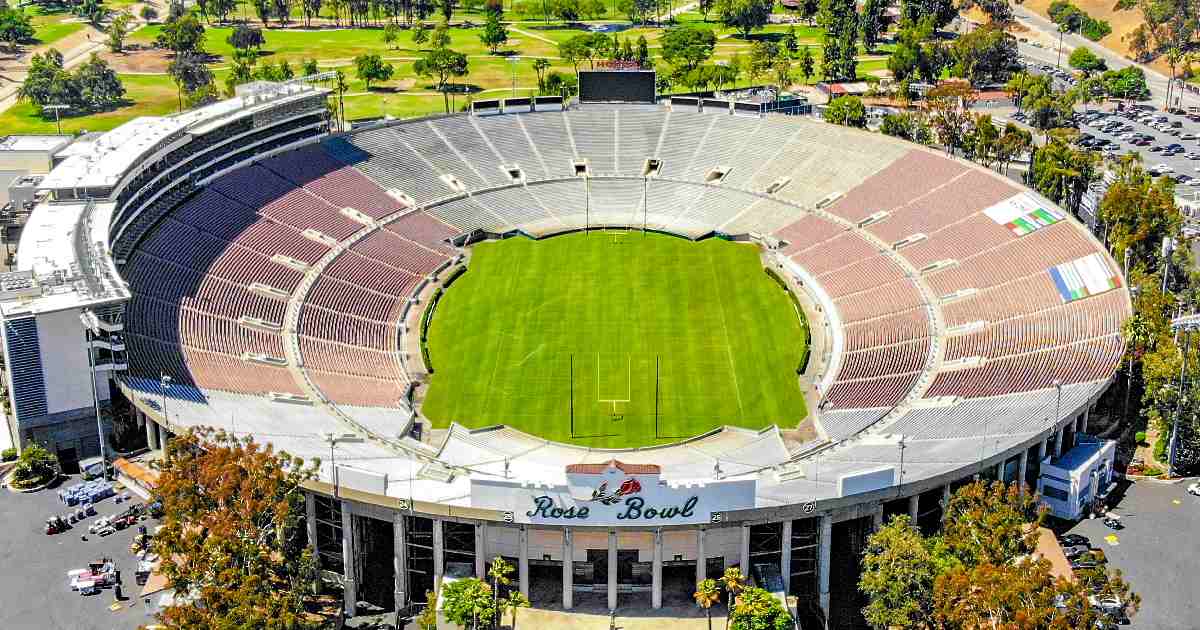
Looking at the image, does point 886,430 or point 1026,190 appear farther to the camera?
point 1026,190

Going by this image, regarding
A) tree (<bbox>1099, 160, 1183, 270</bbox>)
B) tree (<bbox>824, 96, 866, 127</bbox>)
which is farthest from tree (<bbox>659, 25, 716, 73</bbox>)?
tree (<bbox>1099, 160, 1183, 270</bbox>)

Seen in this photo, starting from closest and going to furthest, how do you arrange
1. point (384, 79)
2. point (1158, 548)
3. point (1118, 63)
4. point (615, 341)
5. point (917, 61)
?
point (1158, 548) → point (615, 341) → point (384, 79) → point (917, 61) → point (1118, 63)

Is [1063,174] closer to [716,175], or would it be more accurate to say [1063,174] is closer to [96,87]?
[716,175]

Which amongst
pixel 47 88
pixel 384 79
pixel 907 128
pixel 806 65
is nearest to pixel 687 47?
pixel 806 65

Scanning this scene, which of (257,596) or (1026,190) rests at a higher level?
(1026,190)

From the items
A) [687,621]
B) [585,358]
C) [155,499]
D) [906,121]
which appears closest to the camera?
[687,621]

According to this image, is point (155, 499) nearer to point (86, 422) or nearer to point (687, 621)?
point (86, 422)

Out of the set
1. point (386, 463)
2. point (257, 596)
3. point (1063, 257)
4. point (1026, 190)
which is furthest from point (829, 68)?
point (257, 596)
